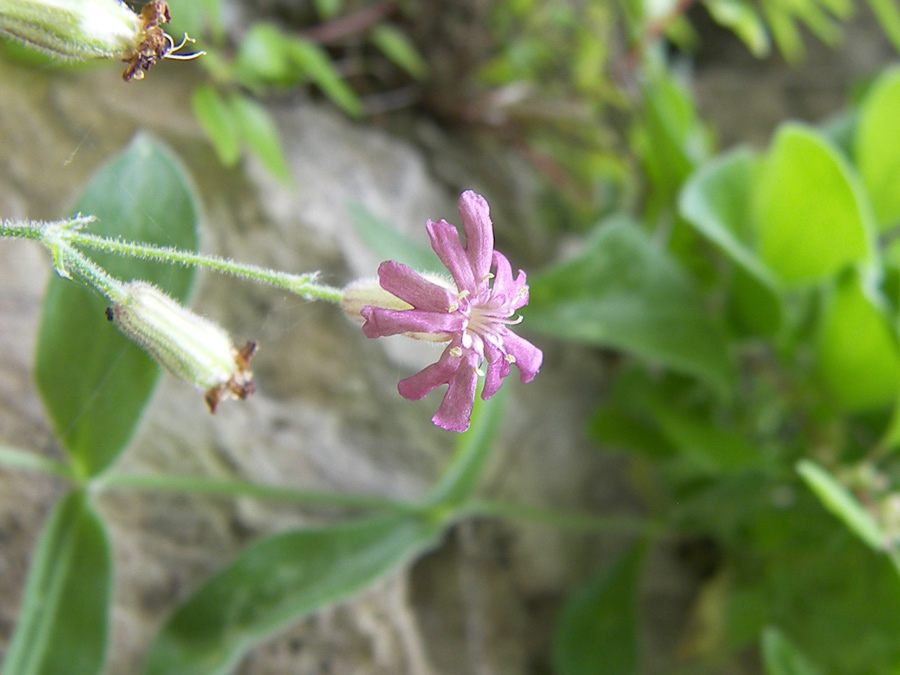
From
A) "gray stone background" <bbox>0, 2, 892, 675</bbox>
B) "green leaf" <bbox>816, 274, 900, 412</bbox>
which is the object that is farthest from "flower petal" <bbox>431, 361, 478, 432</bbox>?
"green leaf" <bbox>816, 274, 900, 412</bbox>

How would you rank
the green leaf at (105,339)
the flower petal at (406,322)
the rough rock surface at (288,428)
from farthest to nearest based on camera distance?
the rough rock surface at (288,428) → the green leaf at (105,339) → the flower petal at (406,322)

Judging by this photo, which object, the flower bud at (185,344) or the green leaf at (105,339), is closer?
the flower bud at (185,344)

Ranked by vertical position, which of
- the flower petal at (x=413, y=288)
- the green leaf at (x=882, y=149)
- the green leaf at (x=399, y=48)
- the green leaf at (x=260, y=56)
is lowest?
the flower petal at (x=413, y=288)

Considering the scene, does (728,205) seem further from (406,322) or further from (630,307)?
(406,322)

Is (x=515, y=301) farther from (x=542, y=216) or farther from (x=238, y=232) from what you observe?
(x=542, y=216)

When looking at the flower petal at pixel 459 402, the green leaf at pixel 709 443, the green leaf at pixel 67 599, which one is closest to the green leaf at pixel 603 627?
the green leaf at pixel 709 443

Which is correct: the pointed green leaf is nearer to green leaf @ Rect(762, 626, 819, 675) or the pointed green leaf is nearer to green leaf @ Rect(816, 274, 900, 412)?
green leaf @ Rect(816, 274, 900, 412)

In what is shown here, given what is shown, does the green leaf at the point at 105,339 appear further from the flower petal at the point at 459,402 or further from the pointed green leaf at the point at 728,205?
the pointed green leaf at the point at 728,205
